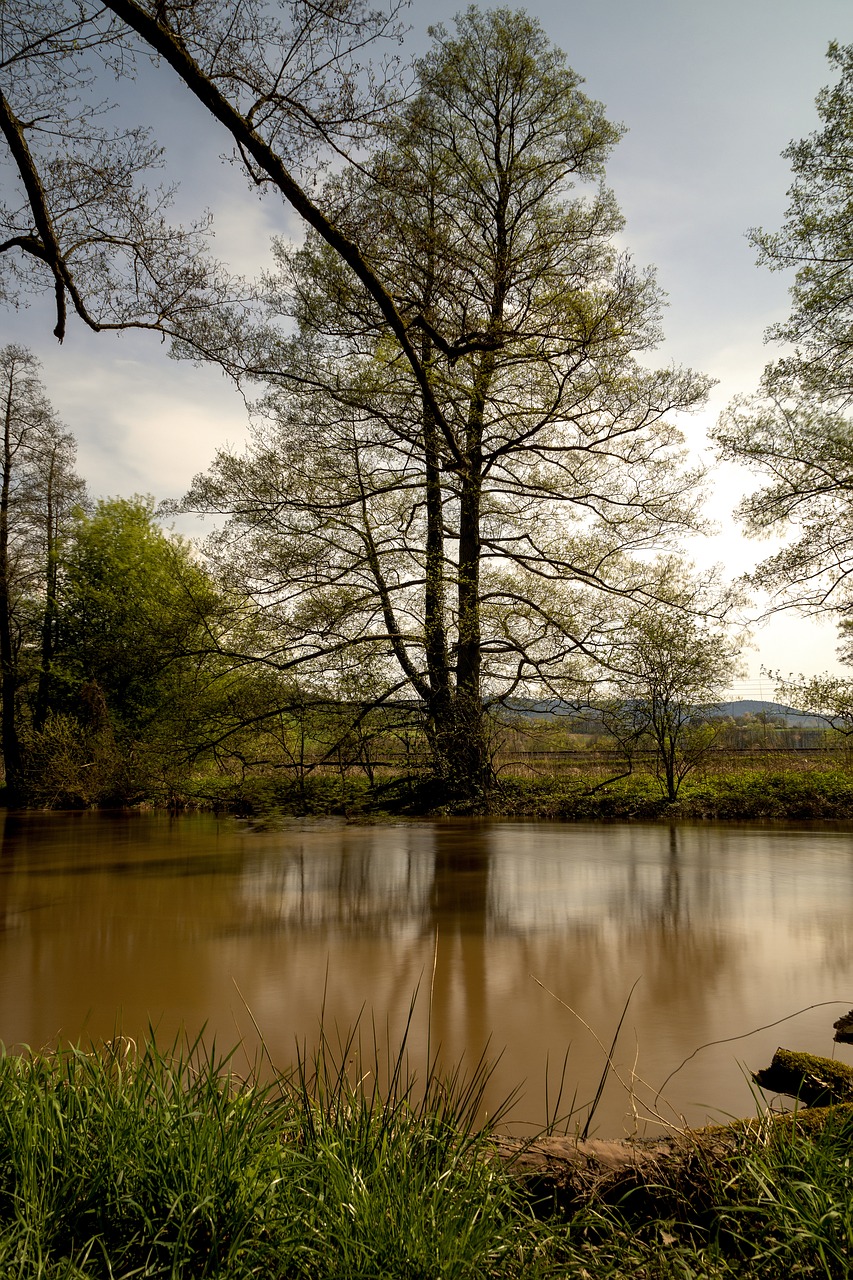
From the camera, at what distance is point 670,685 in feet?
48.8

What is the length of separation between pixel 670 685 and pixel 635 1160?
516 inches

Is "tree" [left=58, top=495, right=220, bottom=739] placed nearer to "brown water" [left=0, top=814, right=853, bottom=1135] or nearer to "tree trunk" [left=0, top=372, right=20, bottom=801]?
"tree trunk" [left=0, top=372, right=20, bottom=801]

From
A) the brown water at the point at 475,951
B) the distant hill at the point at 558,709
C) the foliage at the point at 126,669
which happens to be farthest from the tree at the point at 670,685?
the foliage at the point at 126,669

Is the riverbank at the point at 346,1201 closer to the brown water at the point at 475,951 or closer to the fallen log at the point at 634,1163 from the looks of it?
the fallen log at the point at 634,1163

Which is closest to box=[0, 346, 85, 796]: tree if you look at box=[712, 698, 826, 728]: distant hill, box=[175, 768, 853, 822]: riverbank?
box=[175, 768, 853, 822]: riverbank

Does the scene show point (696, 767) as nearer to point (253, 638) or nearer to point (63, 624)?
point (253, 638)

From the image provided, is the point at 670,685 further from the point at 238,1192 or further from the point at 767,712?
the point at 238,1192

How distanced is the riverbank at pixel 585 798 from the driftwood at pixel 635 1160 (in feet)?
42.9

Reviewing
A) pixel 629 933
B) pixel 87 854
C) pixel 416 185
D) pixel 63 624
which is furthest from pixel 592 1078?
pixel 63 624

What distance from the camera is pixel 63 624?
25.6m

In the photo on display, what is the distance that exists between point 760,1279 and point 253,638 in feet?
43.9

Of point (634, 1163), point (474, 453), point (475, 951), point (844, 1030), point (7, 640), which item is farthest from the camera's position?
point (7, 640)

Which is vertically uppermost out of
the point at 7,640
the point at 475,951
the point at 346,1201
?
the point at 7,640

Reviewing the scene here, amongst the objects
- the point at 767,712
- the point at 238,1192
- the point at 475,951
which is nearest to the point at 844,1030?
the point at 475,951
